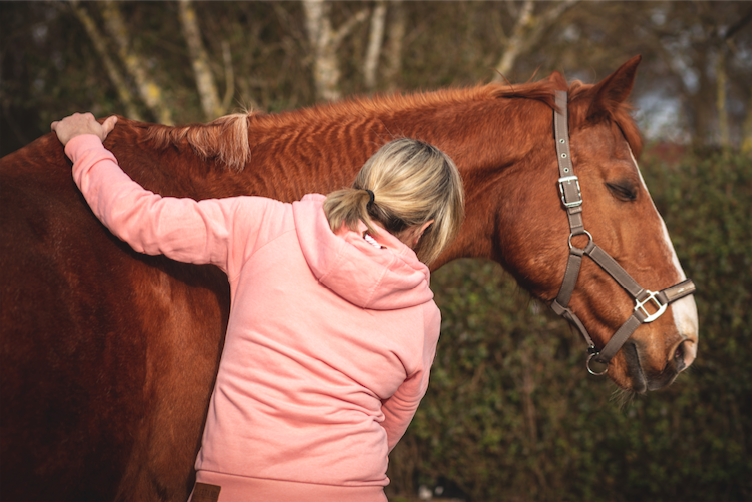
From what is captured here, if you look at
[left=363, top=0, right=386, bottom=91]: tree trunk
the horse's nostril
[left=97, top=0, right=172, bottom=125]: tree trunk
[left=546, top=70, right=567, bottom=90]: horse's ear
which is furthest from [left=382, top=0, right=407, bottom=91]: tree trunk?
the horse's nostril

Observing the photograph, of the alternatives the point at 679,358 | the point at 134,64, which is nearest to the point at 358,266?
the point at 679,358

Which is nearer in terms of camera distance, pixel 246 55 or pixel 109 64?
pixel 109 64

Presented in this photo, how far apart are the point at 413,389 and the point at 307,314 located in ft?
1.50

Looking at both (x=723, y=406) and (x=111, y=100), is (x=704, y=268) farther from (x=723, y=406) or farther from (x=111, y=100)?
(x=111, y=100)

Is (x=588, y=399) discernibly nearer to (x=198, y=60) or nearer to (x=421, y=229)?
(x=421, y=229)

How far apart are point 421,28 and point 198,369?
616cm

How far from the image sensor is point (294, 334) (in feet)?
4.52

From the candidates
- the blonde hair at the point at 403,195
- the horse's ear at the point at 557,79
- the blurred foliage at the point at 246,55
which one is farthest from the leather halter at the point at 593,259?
the blurred foliage at the point at 246,55

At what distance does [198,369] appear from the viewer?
172 centimetres

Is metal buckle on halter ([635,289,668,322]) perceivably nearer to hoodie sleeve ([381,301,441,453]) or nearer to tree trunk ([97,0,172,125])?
hoodie sleeve ([381,301,441,453])

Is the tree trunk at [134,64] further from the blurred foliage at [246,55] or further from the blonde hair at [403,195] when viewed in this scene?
the blonde hair at [403,195]

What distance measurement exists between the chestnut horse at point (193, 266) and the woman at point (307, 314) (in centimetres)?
21

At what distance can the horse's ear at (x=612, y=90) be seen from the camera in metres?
2.08

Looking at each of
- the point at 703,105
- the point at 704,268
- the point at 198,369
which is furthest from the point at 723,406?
the point at 703,105
